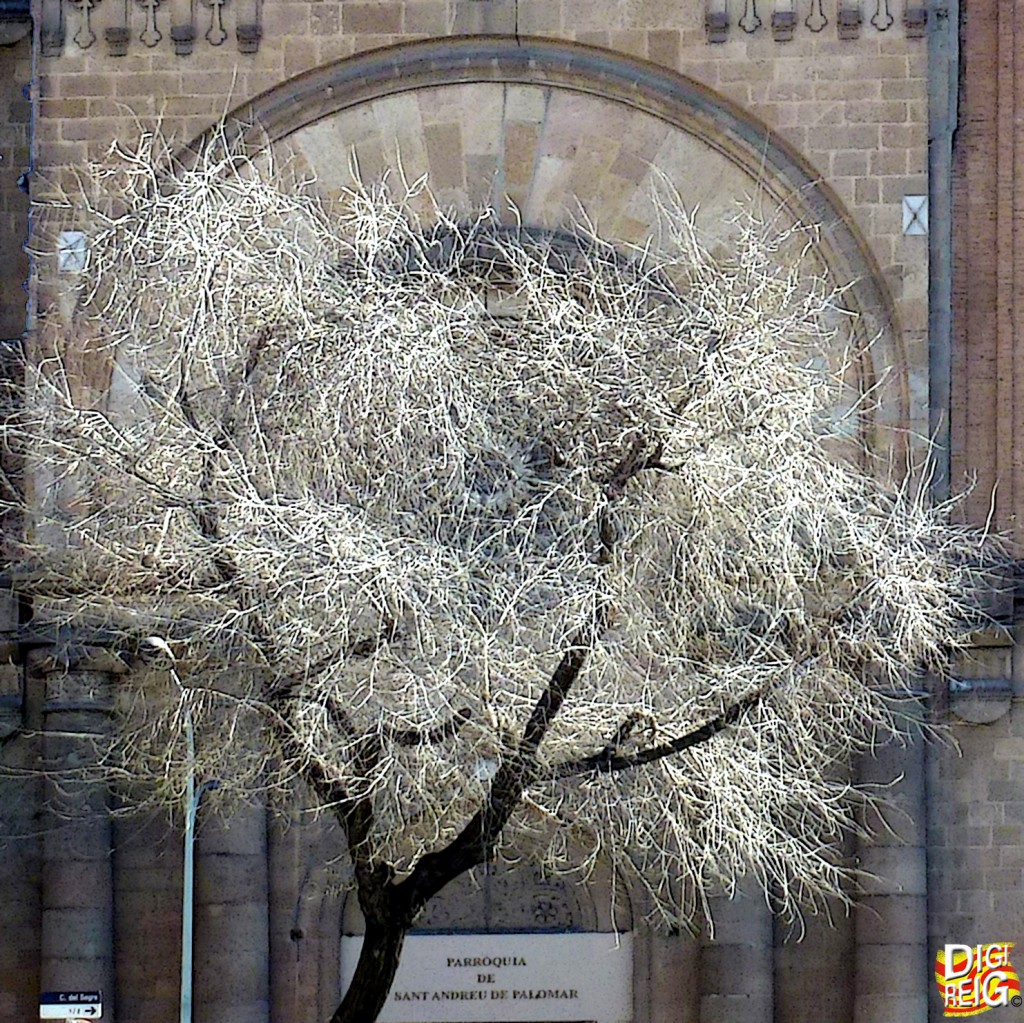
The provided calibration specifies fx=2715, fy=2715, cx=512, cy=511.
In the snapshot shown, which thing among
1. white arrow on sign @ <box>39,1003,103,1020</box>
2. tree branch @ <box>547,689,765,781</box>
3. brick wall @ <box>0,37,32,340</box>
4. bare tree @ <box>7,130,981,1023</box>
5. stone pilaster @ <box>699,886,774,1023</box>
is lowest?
white arrow on sign @ <box>39,1003,103,1020</box>

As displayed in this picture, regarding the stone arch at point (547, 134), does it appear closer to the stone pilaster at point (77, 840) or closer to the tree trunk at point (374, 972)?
the stone pilaster at point (77, 840)

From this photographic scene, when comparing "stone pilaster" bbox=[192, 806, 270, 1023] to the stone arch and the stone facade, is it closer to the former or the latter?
the stone facade

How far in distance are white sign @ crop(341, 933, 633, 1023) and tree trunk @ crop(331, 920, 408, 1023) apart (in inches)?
230

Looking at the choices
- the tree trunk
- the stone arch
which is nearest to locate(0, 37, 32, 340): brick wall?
the stone arch

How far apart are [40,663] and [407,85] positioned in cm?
660

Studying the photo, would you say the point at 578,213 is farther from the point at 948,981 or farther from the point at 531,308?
the point at 948,981

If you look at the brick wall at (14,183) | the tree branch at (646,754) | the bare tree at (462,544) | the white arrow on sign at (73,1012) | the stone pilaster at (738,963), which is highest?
the brick wall at (14,183)

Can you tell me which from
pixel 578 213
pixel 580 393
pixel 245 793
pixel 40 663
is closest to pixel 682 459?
pixel 580 393

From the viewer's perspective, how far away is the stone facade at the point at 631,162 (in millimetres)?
25703

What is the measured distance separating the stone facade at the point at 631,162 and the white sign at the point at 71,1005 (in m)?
0.77

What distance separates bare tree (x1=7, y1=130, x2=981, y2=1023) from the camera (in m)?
19.5

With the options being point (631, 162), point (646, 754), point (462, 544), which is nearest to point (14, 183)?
point (631, 162)

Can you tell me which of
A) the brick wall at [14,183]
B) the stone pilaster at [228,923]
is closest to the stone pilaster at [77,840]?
the stone pilaster at [228,923]

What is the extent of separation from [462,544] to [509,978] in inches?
260
